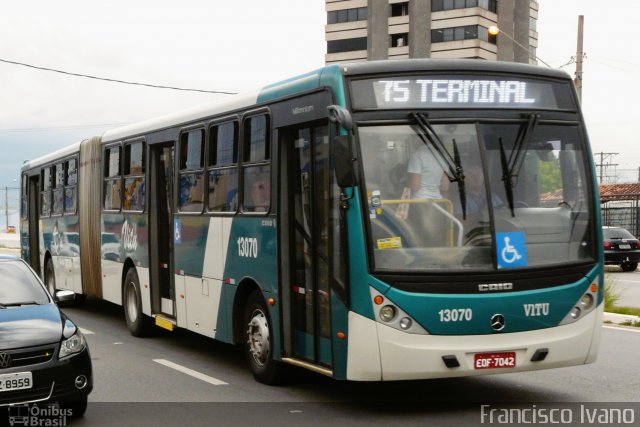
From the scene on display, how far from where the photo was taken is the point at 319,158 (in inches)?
366

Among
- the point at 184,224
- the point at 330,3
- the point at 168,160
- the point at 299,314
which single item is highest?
the point at 330,3

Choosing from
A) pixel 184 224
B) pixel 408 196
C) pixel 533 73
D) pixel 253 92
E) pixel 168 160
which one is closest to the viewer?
pixel 408 196

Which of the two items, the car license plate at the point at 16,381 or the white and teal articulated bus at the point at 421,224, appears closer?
the car license plate at the point at 16,381

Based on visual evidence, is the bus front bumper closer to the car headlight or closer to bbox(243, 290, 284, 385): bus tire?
bbox(243, 290, 284, 385): bus tire

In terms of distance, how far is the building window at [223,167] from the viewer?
36.4 feet

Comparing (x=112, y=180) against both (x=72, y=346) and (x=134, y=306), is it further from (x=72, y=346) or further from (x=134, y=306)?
(x=72, y=346)

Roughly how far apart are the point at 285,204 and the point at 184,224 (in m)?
3.08

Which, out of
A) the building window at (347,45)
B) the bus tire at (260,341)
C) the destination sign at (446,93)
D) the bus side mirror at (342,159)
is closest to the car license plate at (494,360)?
the bus side mirror at (342,159)

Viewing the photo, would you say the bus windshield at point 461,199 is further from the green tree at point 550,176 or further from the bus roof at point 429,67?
the bus roof at point 429,67

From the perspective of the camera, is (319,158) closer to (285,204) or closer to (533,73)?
(285,204)

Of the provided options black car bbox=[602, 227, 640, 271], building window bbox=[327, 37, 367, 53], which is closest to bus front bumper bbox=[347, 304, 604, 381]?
black car bbox=[602, 227, 640, 271]

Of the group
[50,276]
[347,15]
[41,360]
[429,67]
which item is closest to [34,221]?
[50,276]

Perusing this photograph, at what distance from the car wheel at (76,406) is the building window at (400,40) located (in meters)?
94.6

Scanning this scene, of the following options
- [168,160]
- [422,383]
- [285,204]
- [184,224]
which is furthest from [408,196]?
[168,160]
